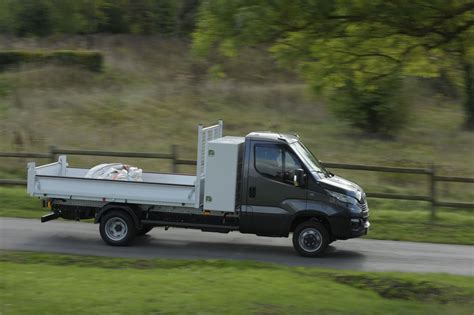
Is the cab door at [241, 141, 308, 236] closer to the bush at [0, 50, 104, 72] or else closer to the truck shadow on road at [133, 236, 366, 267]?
the truck shadow on road at [133, 236, 366, 267]

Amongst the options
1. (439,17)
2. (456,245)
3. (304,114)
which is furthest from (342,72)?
(304,114)

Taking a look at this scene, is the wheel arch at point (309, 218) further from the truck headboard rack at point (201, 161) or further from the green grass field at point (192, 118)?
the green grass field at point (192, 118)

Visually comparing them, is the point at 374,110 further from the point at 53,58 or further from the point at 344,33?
the point at 344,33

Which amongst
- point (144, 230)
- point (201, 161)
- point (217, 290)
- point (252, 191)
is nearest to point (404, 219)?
point (252, 191)

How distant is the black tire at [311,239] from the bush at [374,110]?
46.1 ft

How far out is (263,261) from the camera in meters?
12.9

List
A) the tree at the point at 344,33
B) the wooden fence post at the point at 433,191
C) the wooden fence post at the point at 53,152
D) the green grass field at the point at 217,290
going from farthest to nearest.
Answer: the wooden fence post at the point at 53,152 → the wooden fence post at the point at 433,191 → the tree at the point at 344,33 → the green grass field at the point at 217,290

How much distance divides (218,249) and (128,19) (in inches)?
1201

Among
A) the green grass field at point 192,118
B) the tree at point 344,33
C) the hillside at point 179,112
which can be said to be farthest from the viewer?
the hillside at point 179,112

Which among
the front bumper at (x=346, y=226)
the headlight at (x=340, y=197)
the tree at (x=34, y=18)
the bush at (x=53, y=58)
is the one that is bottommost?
the front bumper at (x=346, y=226)

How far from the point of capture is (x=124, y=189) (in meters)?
13.8

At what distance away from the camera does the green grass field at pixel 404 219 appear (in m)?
16.0

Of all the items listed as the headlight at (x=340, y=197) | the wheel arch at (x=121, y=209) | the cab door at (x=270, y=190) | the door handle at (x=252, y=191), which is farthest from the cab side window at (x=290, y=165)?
the wheel arch at (x=121, y=209)

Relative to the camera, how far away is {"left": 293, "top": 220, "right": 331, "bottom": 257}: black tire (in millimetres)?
13445
